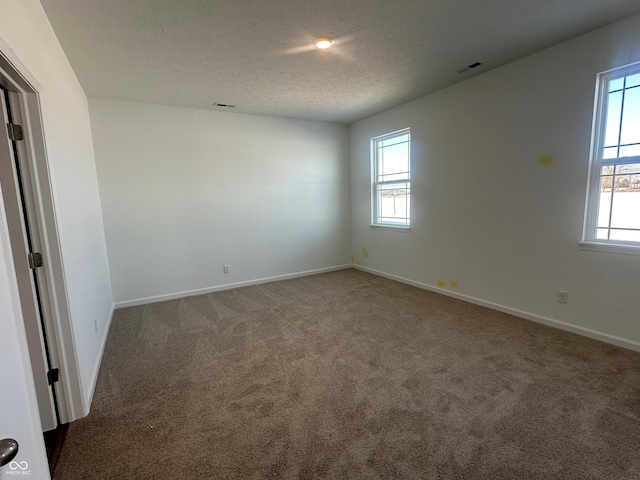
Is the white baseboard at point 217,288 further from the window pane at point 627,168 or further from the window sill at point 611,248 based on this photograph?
the window pane at point 627,168

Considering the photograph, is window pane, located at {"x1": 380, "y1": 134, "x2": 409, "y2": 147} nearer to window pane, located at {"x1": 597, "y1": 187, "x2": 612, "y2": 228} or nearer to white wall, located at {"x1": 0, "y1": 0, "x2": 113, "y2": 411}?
window pane, located at {"x1": 597, "y1": 187, "x2": 612, "y2": 228}

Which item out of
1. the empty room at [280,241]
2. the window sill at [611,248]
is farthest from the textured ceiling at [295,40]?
the window sill at [611,248]

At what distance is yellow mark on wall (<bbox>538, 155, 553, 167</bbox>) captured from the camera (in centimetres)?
289

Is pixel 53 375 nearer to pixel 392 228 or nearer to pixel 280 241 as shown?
pixel 280 241

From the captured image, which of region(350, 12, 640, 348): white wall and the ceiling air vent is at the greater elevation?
the ceiling air vent

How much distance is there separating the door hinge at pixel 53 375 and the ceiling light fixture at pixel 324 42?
117 inches

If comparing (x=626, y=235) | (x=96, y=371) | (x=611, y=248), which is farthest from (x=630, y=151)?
(x=96, y=371)

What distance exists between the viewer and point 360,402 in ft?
6.58

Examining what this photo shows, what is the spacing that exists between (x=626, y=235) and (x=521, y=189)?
904 mm

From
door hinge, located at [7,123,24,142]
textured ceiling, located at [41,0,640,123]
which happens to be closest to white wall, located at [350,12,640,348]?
textured ceiling, located at [41,0,640,123]

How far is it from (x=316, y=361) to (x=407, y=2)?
2.72 m

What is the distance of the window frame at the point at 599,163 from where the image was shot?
2.50 metres

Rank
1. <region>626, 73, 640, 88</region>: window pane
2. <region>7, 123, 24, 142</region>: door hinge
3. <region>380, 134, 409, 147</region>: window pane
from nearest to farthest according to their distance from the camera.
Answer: <region>7, 123, 24, 142</region>: door hinge → <region>626, 73, 640, 88</region>: window pane → <region>380, 134, 409, 147</region>: window pane

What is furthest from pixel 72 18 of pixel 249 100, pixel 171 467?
pixel 171 467
